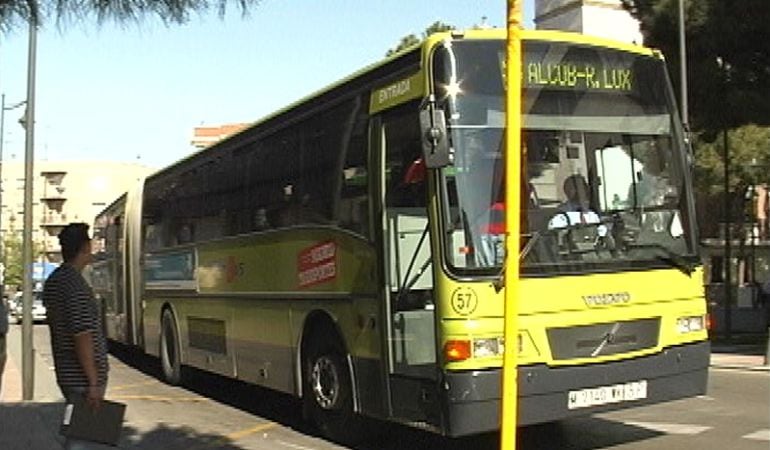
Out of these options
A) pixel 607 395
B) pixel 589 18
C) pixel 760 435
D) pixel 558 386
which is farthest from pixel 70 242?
pixel 589 18

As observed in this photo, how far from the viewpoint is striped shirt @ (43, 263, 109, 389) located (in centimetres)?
597

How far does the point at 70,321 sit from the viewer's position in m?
5.96

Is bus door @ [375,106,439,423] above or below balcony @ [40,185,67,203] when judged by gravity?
below

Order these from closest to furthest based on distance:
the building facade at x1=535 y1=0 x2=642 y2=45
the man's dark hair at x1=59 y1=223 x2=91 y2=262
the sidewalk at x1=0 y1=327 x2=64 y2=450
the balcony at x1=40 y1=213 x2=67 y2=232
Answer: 1. the man's dark hair at x1=59 y1=223 x2=91 y2=262
2. the sidewalk at x1=0 y1=327 x2=64 y2=450
3. the building facade at x1=535 y1=0 x2=642 y2=45
4. the balcony at x1=40 y1=213 x2=67 y2=232

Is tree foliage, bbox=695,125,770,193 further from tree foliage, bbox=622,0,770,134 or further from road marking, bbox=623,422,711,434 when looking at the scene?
road marking, bbox=623,422,711,434

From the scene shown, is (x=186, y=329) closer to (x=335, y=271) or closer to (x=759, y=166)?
(x=335, y=271)

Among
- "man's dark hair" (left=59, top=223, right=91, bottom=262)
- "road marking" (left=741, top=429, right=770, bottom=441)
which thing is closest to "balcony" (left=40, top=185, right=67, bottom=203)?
"road marking" (left=741, top=429, right=770, bottom=441)

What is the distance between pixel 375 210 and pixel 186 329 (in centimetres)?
707

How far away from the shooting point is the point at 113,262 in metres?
21.3

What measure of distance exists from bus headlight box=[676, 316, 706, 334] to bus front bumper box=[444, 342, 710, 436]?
13cm

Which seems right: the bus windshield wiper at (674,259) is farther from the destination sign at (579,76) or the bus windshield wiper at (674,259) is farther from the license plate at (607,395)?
the destination sign at (579,76)

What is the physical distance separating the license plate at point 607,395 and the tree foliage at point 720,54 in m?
14.5

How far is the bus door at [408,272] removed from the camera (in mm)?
7938

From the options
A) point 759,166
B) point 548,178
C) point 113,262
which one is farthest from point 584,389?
point 759,166
